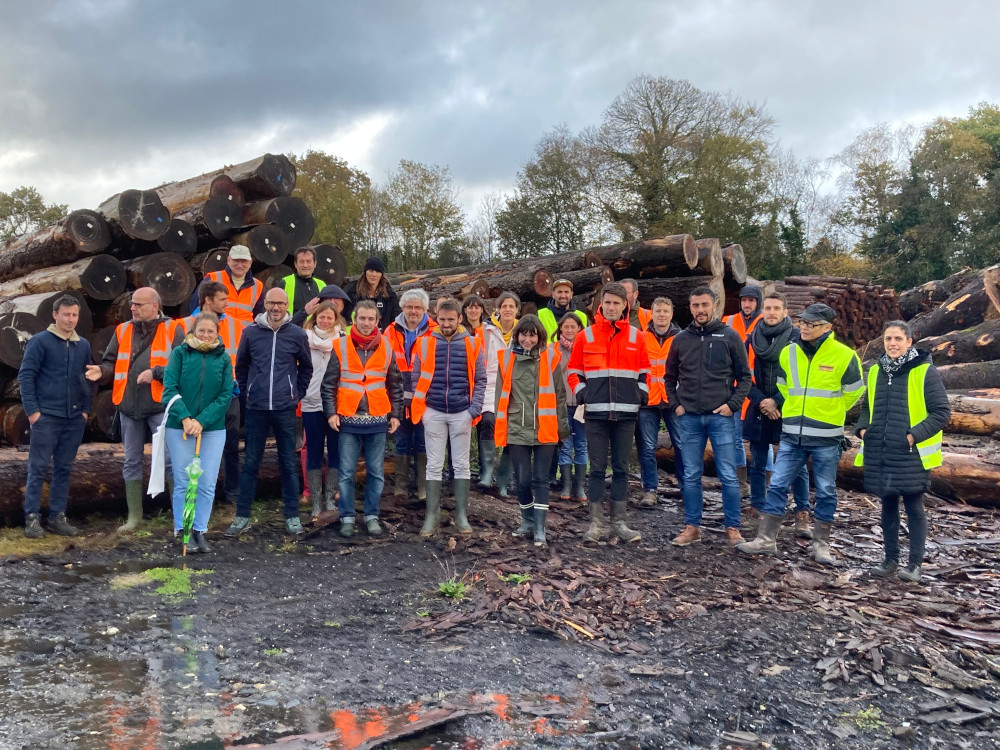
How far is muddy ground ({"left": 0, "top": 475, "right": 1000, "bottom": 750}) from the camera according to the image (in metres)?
3.55

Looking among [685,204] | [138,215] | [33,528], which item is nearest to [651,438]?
[33,528]

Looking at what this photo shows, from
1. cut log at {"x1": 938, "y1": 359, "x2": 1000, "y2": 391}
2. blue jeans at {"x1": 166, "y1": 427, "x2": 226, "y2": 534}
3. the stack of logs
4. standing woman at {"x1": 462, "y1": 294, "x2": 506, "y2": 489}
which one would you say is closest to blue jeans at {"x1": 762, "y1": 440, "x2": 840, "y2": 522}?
standing woman at {"x1": 462, "y1": 294, "x2": 506, "y2": 489}

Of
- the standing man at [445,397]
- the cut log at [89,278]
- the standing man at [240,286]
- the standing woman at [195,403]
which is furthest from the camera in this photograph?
the cut log at [89,278]

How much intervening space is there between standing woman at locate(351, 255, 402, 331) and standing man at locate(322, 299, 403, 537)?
54.7 inches

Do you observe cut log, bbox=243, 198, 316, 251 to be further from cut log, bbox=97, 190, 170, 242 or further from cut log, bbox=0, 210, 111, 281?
cut log, bbox=0, 210, 111, 281

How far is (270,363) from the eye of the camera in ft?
22.0

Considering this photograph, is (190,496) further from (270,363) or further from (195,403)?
(270,363)

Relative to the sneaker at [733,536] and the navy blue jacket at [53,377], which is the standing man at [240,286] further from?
the sneaker at [733,536]

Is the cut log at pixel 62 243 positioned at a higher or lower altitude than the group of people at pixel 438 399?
higher

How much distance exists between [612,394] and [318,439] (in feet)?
9.10

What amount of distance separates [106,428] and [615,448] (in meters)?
5.85

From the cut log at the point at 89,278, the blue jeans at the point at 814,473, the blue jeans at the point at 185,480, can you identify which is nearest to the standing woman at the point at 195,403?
the blue jeans at the point at 185,480

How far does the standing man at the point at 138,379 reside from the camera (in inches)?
Result: 272

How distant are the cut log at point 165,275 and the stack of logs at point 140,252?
0.01 m
